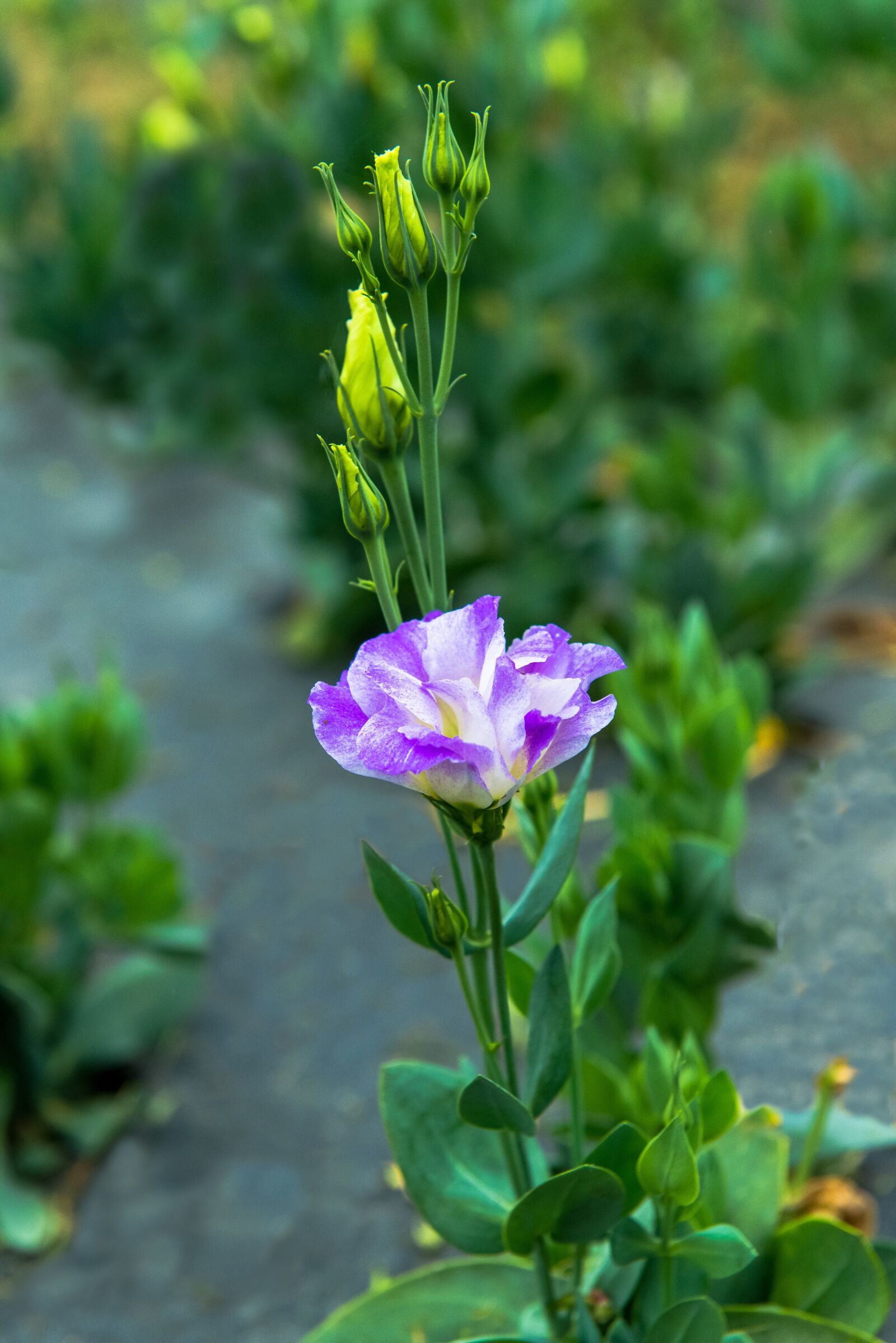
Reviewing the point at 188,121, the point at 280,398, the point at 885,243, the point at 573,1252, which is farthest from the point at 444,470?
the point at 573,1252

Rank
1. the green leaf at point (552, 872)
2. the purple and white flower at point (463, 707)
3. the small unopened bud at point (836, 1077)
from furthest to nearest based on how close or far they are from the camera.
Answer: the small unopened bud at point (836, 1077) → the green leaf at point (552, 872) → the purple and white flower at point (463, 707)

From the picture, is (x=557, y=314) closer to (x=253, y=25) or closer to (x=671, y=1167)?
(x=253, y=25)

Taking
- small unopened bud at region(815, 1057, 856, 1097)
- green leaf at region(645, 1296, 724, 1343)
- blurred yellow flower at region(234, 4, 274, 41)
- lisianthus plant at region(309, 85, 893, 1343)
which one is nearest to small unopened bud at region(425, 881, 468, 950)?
lisianthus plant at region(309, 85, 893, 1343)

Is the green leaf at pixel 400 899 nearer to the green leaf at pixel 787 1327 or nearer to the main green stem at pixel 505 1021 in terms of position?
the main green stem at pixel 505 1021

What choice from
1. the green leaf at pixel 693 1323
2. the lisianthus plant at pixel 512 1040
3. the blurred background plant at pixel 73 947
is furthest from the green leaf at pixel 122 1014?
the green leaf at pixel 693 1323

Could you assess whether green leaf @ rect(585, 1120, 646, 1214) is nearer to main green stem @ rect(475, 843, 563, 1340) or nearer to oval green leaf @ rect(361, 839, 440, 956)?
main green stem @ rect(475, 843, 563, 1340)

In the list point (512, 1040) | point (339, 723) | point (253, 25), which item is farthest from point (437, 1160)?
point (253, 25)
